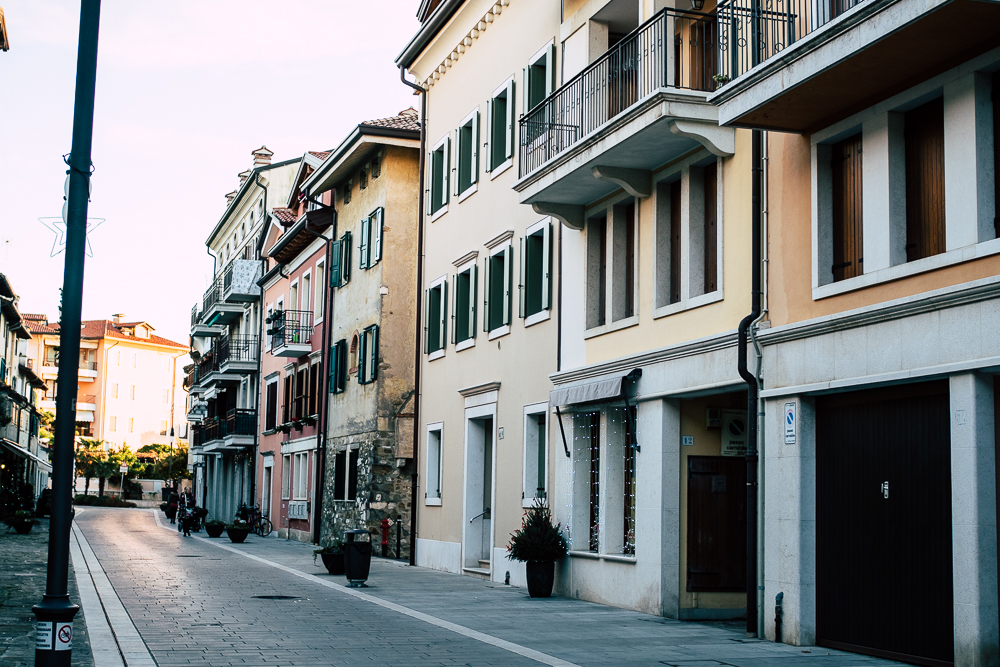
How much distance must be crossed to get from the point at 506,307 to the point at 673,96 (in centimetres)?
797

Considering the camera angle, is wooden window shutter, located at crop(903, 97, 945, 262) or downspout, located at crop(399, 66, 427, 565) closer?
wooden window shutter, located at crop(903, 97, 945, 262)

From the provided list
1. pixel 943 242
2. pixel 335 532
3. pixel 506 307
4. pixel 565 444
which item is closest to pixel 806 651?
pixel 943 242

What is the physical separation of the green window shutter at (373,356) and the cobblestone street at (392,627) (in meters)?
7.91

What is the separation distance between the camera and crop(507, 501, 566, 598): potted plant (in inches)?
697

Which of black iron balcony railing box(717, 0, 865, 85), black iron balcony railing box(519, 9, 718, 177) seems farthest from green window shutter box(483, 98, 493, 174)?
black iron balcony railing box(717, 0, 865, 85)

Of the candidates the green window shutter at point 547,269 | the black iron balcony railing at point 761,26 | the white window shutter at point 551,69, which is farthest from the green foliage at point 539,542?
the black iron balcony railing at point 761,26

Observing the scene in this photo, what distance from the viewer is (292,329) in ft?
126

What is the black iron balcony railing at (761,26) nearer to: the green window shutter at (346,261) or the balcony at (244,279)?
the green window shutter at (346,261)

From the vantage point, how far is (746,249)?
13742mm

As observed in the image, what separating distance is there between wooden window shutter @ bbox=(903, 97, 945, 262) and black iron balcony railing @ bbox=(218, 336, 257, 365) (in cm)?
3905

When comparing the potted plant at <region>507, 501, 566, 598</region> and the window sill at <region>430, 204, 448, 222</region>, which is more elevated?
the window sill at <region>430, 204, 448, 222</region>

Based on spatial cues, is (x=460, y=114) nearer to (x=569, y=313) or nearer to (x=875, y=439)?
(x=569, y=313)

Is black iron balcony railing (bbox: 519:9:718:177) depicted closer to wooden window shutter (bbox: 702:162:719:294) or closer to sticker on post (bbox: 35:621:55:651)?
wooden window shutter (bbox: 702:162:719:294)

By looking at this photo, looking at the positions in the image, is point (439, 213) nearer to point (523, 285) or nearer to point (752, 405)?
point (523, 285)
